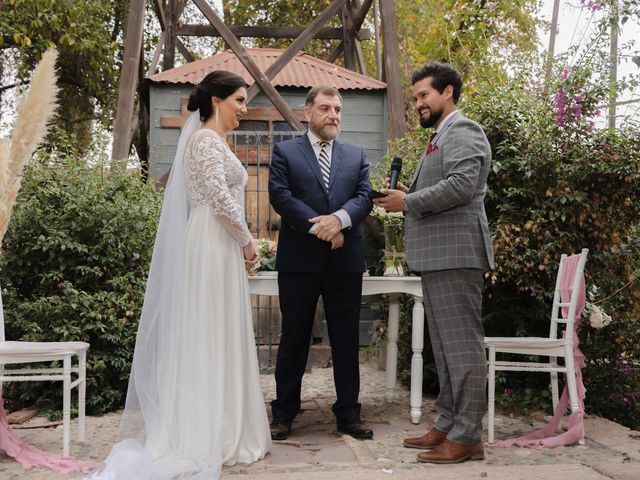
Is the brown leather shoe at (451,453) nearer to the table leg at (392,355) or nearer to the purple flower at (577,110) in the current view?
the table leg at (392,355)

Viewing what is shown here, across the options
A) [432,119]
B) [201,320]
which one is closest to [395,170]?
[432,119]

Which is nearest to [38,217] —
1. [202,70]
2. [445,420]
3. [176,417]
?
[176,417]

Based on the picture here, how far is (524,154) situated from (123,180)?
3065mm

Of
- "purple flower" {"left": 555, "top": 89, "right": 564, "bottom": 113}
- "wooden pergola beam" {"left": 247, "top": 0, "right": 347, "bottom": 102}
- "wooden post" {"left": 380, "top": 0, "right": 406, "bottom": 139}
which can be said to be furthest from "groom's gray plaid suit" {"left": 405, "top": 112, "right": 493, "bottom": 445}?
"wooden pergola beam" {"left": 247, "top": 0, "right": 347, "bottom": 102}

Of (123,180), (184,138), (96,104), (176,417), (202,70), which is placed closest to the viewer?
(176,417)

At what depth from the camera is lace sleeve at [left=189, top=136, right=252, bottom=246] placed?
3.86 metres

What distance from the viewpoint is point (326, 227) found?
13.8ft

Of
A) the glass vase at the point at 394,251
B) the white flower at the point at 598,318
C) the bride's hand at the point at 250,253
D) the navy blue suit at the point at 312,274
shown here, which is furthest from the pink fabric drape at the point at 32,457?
the white flower at the point at 598,318

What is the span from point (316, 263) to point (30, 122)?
181 centimetres

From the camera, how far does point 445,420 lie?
4.03 metres

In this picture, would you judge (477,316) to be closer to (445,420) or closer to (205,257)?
(445,420)

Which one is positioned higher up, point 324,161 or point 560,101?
point 560,101

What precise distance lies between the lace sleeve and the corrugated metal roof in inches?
219

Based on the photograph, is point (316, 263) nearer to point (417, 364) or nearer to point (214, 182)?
point (214, 182)
